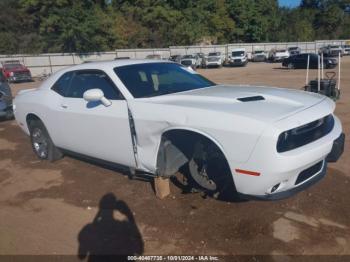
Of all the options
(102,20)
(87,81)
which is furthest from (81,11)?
(87,81)

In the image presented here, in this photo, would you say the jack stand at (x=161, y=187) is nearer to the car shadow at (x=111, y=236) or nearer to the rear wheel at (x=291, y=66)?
the car shadow at (x=111, y=236)

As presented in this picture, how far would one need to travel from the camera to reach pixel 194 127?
3.52 metres

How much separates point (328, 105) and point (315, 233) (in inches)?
54.1

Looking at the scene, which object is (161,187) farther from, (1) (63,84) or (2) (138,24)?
(2) (138,24)

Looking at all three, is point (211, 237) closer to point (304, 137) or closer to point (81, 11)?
point (304, 137)

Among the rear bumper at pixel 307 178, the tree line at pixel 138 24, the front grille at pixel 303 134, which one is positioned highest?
the tree line at pixel 138 24

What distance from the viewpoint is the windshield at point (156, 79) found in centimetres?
430

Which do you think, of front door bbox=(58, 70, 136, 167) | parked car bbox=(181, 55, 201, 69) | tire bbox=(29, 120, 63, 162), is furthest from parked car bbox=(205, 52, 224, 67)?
front door bbox=(58, 70, 136, 167)

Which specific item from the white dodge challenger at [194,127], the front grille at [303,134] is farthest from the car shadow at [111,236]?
the front grille at [303,134]

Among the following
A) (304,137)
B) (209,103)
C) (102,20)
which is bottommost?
(304,137)

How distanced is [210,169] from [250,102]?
839mm

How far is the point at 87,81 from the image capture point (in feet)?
15.9

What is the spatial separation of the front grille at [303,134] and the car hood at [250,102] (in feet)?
0.56

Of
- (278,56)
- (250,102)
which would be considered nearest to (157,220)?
(250,102)
